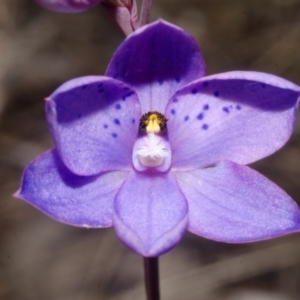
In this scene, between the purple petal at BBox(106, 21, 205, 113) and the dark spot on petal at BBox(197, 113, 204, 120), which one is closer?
the purple petal at BBox(106, 21, 205, 113)

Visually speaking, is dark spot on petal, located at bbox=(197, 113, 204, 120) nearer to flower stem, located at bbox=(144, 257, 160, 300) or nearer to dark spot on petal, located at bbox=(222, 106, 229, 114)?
dark spot on petal, located at bbox=(222, 106, 229, 114)

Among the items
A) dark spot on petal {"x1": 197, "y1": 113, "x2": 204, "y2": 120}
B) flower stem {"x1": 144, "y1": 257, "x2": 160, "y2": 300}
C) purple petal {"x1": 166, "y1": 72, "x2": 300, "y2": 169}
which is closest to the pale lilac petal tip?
purple petal {"x1": 166, "y1": 72, "x2": 300, "y2": 169}

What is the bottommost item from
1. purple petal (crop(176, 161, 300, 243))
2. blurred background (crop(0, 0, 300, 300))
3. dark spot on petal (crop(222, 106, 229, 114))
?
blurred background (crop(0, 0, 300, 300))

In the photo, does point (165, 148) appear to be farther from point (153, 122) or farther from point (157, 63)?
point (157, 63)

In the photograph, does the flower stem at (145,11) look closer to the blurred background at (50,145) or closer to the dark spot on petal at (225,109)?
the dark spot on petal at (225,109)

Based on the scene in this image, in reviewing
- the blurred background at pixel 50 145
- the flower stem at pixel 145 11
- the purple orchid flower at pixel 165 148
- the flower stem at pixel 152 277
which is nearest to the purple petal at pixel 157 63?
the purple orchid flower at pixel 165 148

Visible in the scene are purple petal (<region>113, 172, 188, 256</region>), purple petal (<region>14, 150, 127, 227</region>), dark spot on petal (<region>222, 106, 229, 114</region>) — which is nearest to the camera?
purple petal (<region>113, 172, 188, 256</region>)

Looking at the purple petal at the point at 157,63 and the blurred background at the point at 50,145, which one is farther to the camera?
the blurred background at the point at 50,145
